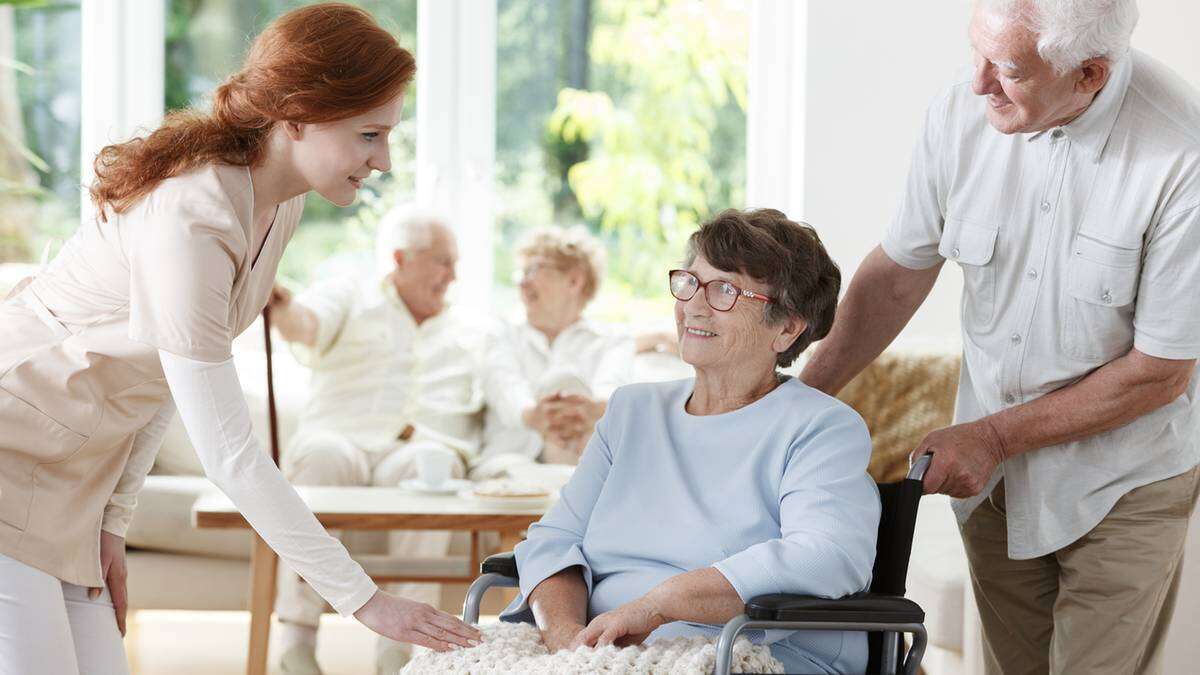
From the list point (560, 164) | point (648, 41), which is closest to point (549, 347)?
point (560, 164)

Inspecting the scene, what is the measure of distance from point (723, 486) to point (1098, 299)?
0.60 meters

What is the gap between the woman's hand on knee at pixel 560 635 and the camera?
5.85 feet

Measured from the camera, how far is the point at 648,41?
5.14 meters

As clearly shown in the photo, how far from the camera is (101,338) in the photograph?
5.28ft

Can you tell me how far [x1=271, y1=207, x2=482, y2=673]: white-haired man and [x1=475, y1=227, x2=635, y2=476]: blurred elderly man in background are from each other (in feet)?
0.38

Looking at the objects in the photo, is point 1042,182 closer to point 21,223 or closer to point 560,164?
point 560,164

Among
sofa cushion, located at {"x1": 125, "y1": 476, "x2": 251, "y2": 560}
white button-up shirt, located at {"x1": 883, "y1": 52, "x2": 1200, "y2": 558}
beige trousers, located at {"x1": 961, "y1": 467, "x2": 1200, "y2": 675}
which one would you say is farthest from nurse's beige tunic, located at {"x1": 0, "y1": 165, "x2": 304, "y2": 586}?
sofa cushion, located at {"x1": 125, "y1": 476, "x2": 251, "y2": 560}

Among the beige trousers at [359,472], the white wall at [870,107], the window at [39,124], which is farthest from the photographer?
the window at [39,124]

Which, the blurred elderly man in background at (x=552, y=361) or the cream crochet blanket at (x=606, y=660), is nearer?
the cream crochet blanket at (x=606, y=660)

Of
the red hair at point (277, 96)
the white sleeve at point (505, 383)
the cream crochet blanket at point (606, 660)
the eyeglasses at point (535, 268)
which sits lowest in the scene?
the white sleeve at point (505, 383)

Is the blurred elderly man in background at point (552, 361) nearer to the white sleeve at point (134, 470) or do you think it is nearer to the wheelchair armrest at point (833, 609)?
the white sleeve at point (134, 470)

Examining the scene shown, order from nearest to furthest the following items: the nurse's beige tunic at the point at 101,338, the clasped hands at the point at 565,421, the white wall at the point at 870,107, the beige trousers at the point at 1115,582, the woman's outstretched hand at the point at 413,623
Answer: the nurse's beige tunic at the point at 101,338 → the woman's outstretched hand at the point at 413,623 → the beige trousers at the point at 1115,582 → the clasped hands at the point at 565,421 → the white wall at the point at 870,107

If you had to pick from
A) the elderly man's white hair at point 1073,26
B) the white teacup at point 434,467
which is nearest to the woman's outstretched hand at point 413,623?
the elderly man's white hair at point 1073,26

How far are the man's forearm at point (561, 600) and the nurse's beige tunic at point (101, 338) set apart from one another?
0.58 m
